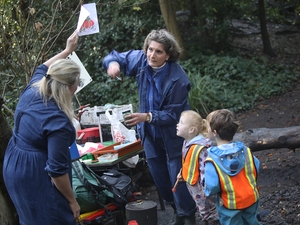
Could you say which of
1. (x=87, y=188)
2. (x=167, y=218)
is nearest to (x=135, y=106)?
(x=167, y=218)

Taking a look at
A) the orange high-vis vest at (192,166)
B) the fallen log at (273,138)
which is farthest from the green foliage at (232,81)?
the orange high-vis vest at (192,166)

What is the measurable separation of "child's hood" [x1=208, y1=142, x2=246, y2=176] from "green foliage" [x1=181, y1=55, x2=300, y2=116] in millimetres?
5987

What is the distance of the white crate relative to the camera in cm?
653

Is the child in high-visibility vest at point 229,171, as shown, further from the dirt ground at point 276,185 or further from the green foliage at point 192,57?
the green foliage at point 192,57

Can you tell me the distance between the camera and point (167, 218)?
18.1 feet

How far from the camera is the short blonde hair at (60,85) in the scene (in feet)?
10.1

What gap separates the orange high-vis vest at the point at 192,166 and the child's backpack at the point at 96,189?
1.10 m

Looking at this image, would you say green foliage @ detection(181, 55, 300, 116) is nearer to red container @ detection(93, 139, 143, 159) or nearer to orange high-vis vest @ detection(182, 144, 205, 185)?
red container @ detection(93, 139, 143, 159)

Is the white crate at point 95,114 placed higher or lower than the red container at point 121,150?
higher

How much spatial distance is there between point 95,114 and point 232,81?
5.26 m

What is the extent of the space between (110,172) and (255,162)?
201 cm

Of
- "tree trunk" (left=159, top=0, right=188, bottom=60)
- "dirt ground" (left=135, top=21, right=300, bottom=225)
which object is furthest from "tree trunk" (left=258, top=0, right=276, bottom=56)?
"tree trunk" (left=159, top=0, right=188, bottom=60)

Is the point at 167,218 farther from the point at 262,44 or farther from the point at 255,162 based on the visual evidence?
the point at 262,44

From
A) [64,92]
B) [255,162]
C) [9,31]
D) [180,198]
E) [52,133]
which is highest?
[9,31]
